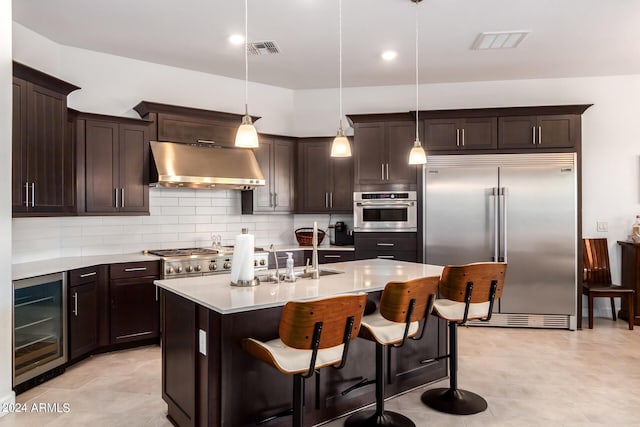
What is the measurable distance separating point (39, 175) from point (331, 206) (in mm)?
3215

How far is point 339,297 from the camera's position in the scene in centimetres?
219

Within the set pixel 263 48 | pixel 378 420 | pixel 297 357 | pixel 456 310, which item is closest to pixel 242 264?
pixel 297 357

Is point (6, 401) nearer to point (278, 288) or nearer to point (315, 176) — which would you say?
point (278, 288)

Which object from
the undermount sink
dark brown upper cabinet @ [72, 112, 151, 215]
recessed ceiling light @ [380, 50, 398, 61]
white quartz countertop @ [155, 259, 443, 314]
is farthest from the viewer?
recessed ceiling light @ [380, 50, 398, 61]

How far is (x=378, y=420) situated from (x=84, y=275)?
2793 millimetres

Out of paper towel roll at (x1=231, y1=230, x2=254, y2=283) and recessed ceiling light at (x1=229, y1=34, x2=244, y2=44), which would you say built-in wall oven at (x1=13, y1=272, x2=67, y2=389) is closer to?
paper towel roll at (x1=231, y1=230, x2=254, y2=283)

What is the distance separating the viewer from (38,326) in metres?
3.53

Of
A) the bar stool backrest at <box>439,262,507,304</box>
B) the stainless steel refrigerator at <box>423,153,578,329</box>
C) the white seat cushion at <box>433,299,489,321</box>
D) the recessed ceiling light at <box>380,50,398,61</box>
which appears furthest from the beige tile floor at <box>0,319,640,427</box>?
the recessed ceiling light at <box>380,50,398,61</box>

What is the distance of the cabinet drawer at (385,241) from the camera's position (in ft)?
17.2

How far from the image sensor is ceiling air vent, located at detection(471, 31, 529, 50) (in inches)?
164

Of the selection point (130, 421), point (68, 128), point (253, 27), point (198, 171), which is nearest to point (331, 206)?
point (198, 171)

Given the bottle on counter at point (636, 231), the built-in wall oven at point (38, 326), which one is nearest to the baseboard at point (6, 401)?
the built-in wall oven at point (38, 326)

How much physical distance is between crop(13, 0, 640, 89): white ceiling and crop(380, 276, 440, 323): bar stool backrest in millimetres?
2301

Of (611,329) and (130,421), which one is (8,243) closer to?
(130,421)
